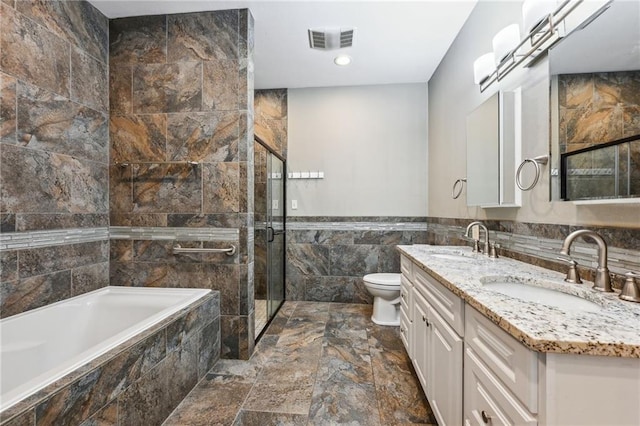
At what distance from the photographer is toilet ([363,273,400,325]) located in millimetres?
2585

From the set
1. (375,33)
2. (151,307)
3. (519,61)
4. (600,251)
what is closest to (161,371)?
(151,307)

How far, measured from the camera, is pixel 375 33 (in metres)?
2.32

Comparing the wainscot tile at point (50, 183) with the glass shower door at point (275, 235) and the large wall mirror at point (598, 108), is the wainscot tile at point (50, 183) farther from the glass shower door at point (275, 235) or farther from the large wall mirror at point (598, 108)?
the large wall mirror at point (598, 108)

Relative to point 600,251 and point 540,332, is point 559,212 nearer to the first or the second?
point 600,251

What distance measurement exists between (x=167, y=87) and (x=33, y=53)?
72cm

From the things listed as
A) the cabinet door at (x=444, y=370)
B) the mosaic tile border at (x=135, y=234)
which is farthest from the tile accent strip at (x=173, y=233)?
the cabinet door at (x=444, y=370)

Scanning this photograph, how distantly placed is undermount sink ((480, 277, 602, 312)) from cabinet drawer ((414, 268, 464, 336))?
14cm

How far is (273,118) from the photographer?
3.36 metres

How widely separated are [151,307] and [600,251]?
242 centimetres

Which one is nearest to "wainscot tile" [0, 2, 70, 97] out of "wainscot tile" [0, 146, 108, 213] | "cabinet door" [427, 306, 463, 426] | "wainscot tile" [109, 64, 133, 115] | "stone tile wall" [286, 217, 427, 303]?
"wainscot tile" [109, 64, 133, 115]

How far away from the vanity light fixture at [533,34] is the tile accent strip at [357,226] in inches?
68.2

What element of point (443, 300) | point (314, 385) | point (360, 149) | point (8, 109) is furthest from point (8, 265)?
point (360, 149)

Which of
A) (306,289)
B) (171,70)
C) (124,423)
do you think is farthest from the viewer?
(306,289)

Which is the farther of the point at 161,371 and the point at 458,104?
the point at 458,104
